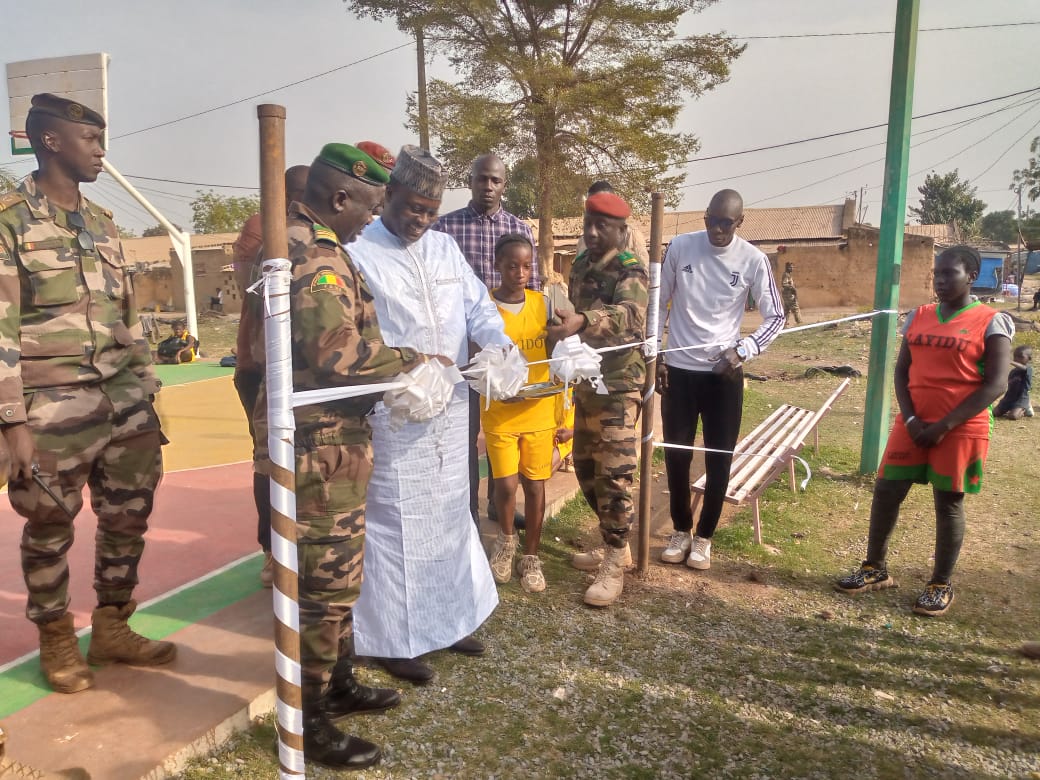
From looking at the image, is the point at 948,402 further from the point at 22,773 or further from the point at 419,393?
the point at 22,773

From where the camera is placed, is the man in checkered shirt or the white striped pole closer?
the white striped pole

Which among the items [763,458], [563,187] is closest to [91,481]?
[763,458]

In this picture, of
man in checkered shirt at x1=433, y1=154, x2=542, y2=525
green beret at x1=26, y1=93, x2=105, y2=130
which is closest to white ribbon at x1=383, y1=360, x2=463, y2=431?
green beret at x1=26, y1=93, x2=105, y2=130

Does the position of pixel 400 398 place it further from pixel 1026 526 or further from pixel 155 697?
pixel 1026 526

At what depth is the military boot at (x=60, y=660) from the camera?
2639mm

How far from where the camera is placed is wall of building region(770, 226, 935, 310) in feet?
88.0

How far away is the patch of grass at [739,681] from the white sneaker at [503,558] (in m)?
0.11

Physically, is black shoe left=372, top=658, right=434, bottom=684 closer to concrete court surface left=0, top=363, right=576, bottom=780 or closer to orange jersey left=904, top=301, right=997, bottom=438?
concrete court surface left=0, top=363, right=576, bottom=780

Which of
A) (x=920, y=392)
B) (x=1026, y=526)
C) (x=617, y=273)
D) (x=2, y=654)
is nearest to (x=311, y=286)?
(x=617, y=273)

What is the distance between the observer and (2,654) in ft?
9.82

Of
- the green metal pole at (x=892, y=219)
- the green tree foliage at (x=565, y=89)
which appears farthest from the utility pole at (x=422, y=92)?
the green metal pole at (x=892, y=219)

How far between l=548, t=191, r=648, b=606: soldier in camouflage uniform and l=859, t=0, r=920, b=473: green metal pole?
2866 millimetres

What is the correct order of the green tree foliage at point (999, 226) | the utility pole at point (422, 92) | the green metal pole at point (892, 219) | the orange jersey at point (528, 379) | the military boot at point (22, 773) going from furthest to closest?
the green tree foliage at point (999, 226) < the utility pole at point (422, 92) < the green metal pole at point (892, 219) < the orange jersey at point (528, 379) < the military boot at point (22, 773)

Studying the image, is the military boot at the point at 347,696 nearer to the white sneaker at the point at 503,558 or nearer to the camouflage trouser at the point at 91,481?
the camouflage trouser at the point at 91,481
